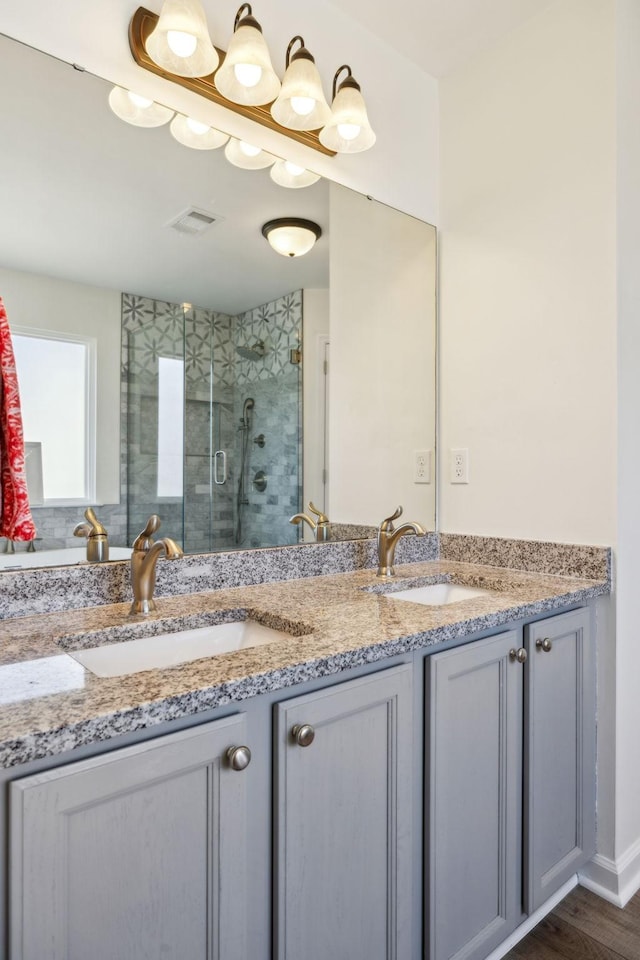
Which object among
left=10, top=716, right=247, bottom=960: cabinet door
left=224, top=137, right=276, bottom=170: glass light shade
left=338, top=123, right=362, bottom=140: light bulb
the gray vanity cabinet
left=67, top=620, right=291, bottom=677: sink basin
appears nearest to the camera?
left=10, top=716, right=247, bottom=960: cabinet door

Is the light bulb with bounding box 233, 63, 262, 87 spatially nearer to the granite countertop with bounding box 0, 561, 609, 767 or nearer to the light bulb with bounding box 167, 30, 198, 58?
the light bulb with bounding box 167, 30, 198, 58

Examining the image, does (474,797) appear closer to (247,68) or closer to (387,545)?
(387,545)

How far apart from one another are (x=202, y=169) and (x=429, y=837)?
5.27 feet

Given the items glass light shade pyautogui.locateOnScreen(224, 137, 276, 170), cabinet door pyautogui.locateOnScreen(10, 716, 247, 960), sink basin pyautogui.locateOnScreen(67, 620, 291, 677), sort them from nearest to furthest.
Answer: cabinet door pyautogui.locateOnScreen(10, 716, 247, 960) < sink basin pyautogui.locateOnScreen(67, 620, 291, 677) < glass light shade pyautogui.locateOnScreen(224, 137, 276, 170)

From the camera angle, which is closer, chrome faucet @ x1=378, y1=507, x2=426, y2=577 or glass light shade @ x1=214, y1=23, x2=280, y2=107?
glass light shade @ x1=214, y1=23, x2=280, y2=107

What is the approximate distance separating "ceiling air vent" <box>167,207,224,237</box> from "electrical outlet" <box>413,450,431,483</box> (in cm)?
99

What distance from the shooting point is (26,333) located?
1.21 metres

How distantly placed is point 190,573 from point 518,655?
80cm

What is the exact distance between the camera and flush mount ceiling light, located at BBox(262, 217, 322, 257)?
1634mm

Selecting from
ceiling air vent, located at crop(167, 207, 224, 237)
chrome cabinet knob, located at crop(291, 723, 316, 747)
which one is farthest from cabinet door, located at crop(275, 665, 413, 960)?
ceiling air vent, located at crop(167, 207, 224, 237)

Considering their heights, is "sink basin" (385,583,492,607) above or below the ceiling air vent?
below

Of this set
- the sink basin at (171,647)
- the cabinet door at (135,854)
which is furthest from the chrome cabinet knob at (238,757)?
the sink basin at (171,647)

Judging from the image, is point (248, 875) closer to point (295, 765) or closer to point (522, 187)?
point (295, 765)

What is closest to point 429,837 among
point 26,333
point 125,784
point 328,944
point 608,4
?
point 328,944
